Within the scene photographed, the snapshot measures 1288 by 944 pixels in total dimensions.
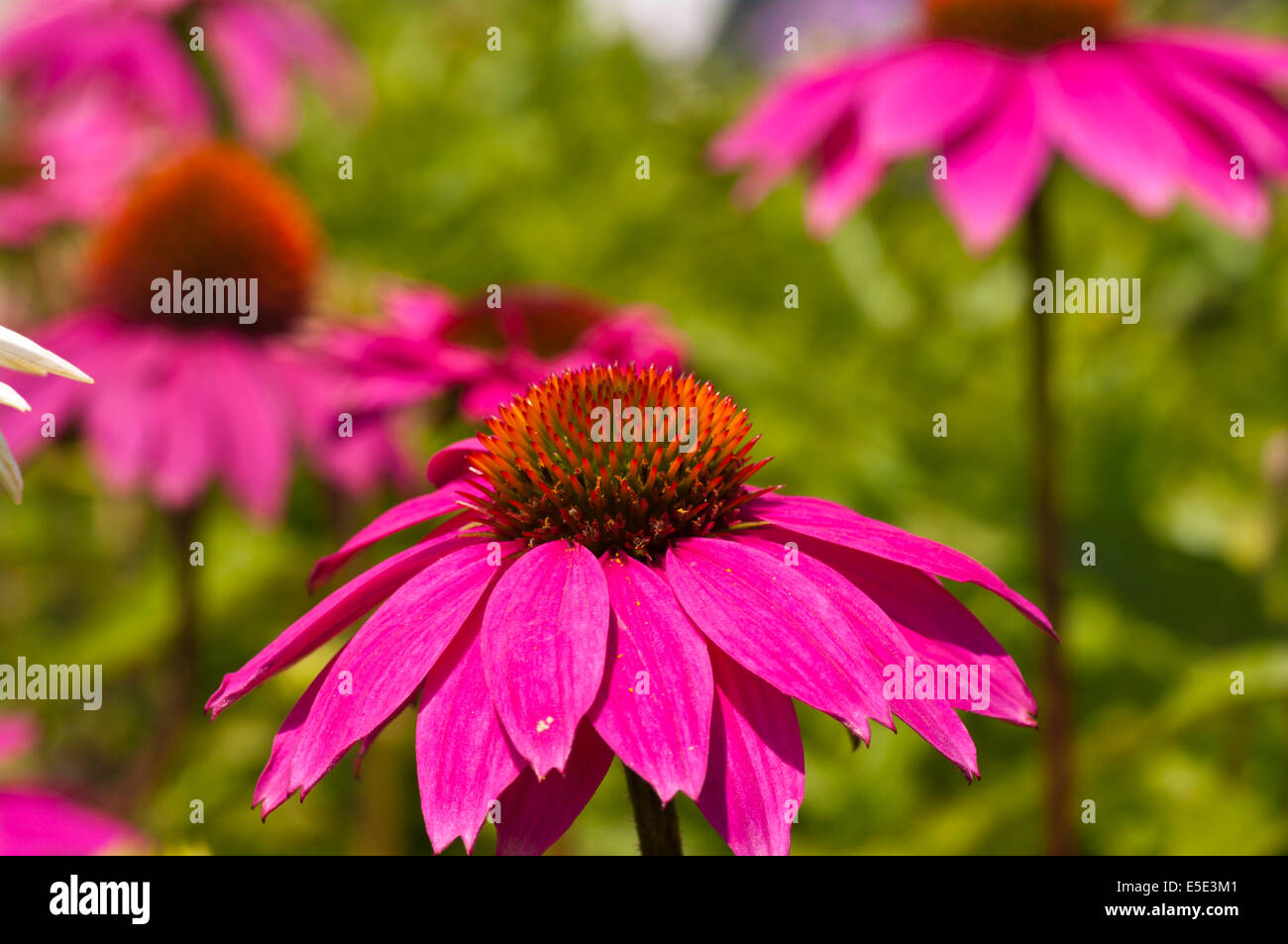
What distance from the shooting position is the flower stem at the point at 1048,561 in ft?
3.09

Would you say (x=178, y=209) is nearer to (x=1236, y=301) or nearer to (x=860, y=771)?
(x=860, y=771)

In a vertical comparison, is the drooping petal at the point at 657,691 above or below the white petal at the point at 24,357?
below

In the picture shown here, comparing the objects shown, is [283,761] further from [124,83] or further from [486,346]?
[124,83]

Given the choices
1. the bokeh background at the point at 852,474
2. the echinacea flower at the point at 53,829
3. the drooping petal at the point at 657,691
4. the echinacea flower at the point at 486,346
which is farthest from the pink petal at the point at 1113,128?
the echinacea flower at the point at 53,829

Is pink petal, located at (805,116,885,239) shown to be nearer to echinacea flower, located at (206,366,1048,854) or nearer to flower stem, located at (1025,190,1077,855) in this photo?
flower stem, located at (1025,190,1077,855)

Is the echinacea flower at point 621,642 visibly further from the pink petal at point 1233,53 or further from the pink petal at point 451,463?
the pink petal at point 1233,53

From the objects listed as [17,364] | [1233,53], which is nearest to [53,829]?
[17,364]

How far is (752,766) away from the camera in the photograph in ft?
1.49

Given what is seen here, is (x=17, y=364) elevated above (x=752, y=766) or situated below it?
above

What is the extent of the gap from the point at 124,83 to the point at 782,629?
1492 mm

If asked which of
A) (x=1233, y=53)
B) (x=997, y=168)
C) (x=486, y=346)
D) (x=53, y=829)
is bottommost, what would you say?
(x=53, y=829)

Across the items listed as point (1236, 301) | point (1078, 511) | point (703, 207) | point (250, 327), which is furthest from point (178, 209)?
point (1236, 301)

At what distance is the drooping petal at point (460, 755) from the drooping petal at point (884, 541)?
146 millimetres

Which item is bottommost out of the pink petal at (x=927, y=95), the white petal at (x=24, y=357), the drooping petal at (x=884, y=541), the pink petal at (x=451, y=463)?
the drooping petal at (x=884, y=541)
